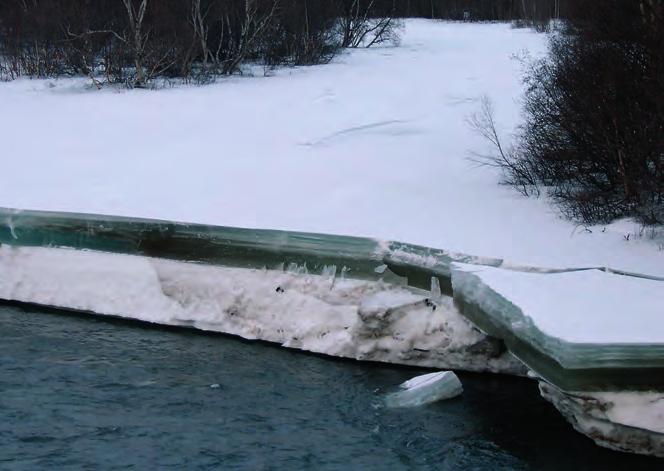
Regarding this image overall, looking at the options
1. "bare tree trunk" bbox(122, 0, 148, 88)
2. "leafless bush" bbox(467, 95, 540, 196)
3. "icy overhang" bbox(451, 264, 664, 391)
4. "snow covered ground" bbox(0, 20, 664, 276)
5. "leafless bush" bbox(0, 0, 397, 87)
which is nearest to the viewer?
"icy overhang" bbox(451, 264, 664, 391)

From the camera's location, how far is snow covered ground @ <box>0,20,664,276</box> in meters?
9.51

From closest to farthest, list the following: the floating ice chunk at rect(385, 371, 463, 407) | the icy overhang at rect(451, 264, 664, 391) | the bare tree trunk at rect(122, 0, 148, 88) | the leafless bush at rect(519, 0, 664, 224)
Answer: the icy overhang at rect(451, 264, 664, 391), the floating ice chunk at rect(385, 371, 463, 407), the leafless bush at rect(519, 0, 664, 224), the bare tree trunk at rect(122, 0, 148, 88)

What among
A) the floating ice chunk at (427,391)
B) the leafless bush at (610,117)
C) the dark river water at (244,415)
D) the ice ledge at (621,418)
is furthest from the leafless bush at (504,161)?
the ice ledge at (621,418)

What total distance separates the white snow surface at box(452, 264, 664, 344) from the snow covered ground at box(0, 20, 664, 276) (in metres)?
0.65

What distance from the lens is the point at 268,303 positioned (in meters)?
8.92

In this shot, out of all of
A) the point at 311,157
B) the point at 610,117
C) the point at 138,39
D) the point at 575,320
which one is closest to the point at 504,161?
the point at 610,117

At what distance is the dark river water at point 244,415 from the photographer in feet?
21.6

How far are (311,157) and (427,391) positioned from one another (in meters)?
5.55

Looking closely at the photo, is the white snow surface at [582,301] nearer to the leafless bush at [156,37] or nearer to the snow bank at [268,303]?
the snow bank at [268,303]

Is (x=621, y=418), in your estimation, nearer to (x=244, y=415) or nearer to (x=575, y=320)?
(x=575, y=320)

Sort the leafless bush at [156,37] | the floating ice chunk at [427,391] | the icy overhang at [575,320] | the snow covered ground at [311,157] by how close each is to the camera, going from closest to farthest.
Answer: the icy overhang at [575,320] < the floating ice chunk at [427,391] < the snow covered ground at [311,157] < the leafless bush at [156,37]

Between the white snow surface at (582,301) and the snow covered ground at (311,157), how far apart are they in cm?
65

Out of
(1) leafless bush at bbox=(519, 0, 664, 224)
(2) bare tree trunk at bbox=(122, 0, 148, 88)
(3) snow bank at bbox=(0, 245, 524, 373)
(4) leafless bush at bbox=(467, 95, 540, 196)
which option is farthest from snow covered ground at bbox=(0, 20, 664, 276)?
(3) snow bank at bbox=(0, 245, 524, 373)

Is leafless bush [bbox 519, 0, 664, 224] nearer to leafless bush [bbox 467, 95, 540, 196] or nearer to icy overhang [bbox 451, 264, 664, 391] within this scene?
leafless bush [bbox 467, 95, 540, 196]
